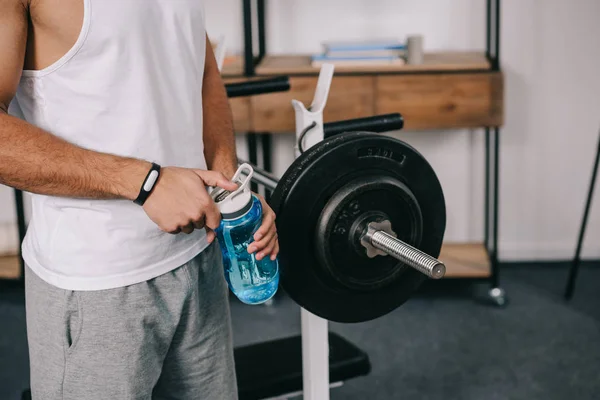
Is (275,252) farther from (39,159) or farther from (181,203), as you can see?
Result: (39,159)

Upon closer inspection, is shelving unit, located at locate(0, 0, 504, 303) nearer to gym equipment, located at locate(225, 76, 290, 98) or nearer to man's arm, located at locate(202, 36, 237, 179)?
gym equipment, located at locate(225, 76, 290, 98)

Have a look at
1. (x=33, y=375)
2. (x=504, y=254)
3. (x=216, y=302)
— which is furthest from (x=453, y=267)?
(x=33, y=375)

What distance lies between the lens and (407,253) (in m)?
1.11

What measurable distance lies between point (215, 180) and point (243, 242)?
0.12m

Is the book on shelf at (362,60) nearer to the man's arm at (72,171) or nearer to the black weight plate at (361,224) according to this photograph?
the black weight plate at (361,224)

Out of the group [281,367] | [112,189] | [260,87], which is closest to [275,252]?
[112,189]

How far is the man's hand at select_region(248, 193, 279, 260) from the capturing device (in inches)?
42.5

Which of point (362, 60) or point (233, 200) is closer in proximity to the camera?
point (233, 200)

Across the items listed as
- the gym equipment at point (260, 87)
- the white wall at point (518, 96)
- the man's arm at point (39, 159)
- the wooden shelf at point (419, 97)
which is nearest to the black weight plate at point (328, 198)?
the man's arm at point (39, 159)

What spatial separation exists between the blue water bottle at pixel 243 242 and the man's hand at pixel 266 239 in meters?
0.01

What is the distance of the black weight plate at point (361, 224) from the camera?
3.92 ft

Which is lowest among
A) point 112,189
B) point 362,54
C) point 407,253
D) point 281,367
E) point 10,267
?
point 10,267

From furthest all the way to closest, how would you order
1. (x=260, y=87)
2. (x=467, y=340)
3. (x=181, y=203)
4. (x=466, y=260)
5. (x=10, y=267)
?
(x=10, y=267) < (x=466, y=260) < (x=467, y=340) < (x=260, y=87) < (x=181, y=203)

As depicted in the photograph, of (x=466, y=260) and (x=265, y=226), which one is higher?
(x=265, y=226)
